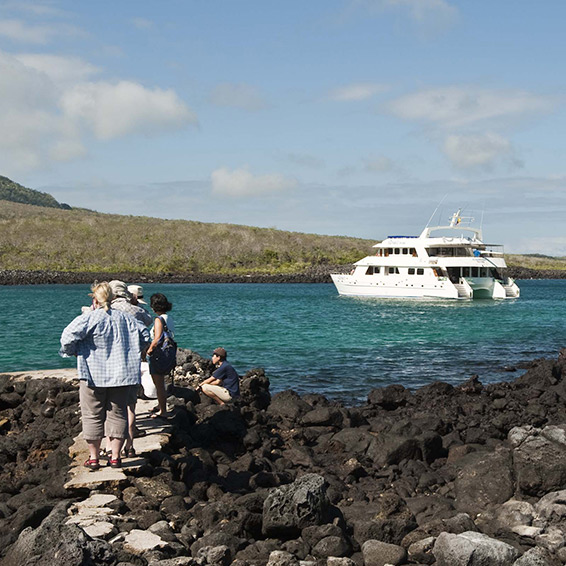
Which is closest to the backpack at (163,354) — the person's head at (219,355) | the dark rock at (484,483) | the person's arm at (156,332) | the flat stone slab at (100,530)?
the person's arm at (156,332)

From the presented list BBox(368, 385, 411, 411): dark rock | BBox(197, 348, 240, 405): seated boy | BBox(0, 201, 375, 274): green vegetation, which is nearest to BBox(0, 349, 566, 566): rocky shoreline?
BBox(197, 348, 240, 405): seated boy

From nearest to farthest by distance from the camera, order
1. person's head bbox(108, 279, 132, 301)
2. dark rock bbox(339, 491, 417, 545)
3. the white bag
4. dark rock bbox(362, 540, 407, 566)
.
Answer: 1. dark rock bbox(362, 540, 407, 566)
2. dark rock bbox(339, 491, 417, 545)
3. person's head bbox(108, 279, 132, 301)
4. the white bag

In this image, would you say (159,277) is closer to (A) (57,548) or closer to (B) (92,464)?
(B) (92,464)

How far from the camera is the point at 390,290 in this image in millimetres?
52469

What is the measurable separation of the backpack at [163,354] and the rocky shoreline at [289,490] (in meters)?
0.95

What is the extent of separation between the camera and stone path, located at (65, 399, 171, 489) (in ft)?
25.7

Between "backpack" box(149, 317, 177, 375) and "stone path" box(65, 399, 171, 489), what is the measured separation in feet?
2.56

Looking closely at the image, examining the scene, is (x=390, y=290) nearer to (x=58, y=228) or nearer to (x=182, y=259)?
(x=182, y=259)

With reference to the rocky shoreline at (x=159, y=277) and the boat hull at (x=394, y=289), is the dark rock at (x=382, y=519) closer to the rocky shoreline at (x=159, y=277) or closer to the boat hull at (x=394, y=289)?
the boat hull at (x=394, y=289)

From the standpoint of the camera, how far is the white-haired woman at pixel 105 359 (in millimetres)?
7762

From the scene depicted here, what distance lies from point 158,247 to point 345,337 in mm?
80733

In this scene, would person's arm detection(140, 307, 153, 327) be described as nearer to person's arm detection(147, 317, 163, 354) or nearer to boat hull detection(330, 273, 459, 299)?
person's arm detection(147, 317, 163, 354)

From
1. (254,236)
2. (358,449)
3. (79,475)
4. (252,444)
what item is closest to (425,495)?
(358,449)

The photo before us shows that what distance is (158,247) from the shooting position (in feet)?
355
